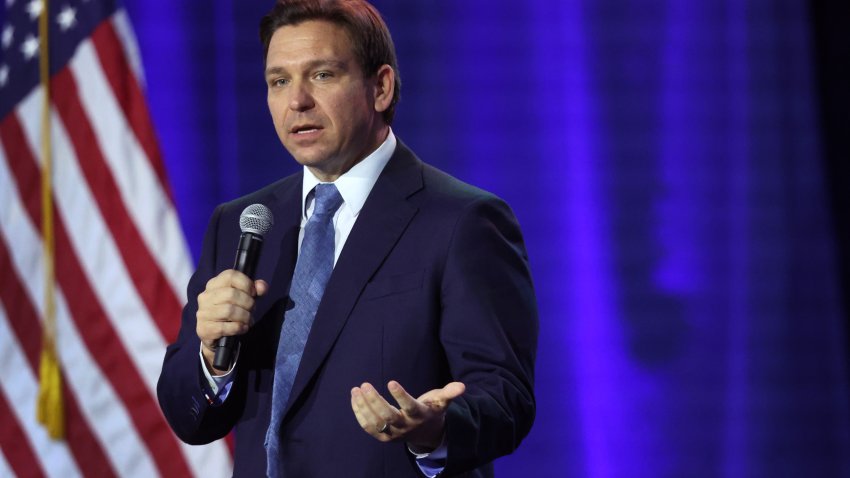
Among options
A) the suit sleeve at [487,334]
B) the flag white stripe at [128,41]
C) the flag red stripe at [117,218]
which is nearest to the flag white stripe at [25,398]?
the flag red stripe at [117,218]

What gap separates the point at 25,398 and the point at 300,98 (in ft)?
5.21

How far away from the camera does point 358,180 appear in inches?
59.9

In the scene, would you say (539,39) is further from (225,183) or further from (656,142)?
(225,183)

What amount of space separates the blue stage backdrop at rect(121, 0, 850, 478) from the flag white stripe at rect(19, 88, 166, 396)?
289 millimetres

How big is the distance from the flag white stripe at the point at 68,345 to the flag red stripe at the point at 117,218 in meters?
0.19

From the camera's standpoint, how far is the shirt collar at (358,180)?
151 cm

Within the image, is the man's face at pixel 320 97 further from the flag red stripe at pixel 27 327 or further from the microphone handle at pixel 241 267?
the flag red stripe at pixel 27 327

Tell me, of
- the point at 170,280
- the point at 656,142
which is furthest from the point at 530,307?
the point at 656,142

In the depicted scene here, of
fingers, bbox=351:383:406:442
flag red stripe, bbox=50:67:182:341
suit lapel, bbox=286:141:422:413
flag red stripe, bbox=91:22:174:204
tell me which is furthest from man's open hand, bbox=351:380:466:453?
flag red stripe, bbox=91:22:174:204

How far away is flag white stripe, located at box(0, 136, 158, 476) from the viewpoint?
2686 millimetres

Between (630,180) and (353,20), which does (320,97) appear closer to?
(353,20)

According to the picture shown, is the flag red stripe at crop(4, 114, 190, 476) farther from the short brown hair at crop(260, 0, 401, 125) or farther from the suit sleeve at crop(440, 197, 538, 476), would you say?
the suit sleeve at crop(440, 197, 538, 476)

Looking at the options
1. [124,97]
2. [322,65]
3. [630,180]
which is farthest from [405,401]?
[630,180]

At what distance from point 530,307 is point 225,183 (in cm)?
165
